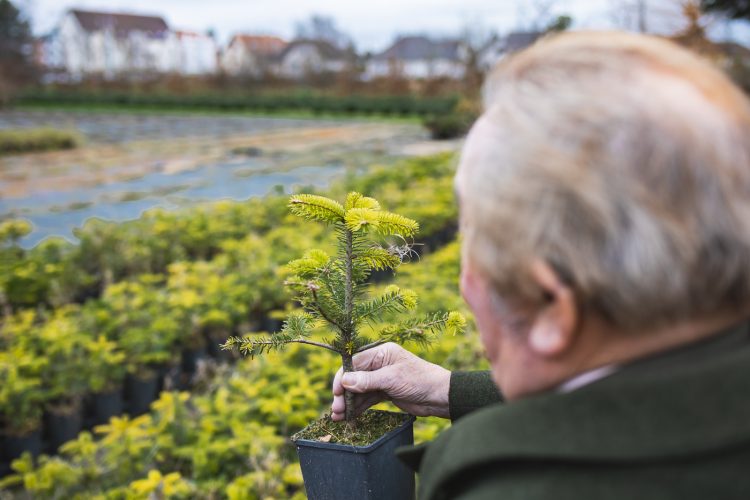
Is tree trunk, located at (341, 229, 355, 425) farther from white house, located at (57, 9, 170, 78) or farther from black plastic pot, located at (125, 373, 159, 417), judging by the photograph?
white house, located at (57, 9, 170, 78)

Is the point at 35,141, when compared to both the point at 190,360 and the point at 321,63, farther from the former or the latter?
the point at 321,63

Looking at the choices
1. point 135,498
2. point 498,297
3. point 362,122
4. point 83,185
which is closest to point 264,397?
point 135,498

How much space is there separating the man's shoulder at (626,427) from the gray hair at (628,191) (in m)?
0.06

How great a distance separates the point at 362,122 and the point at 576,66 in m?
24.5

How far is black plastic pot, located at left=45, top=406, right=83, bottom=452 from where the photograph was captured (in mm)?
3469

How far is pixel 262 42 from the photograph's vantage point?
56.6 meters

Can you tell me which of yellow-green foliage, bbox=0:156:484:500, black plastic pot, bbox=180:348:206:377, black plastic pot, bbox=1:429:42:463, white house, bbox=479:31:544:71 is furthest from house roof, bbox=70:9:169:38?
black plastic pot, bbox=1:429:42:463

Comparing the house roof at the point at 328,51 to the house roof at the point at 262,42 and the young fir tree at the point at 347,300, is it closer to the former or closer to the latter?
the house roof at the point at 262,42

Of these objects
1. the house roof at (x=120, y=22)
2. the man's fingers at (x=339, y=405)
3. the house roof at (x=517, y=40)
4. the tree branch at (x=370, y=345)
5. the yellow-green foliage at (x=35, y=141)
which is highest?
the house roof at (x=120, y=22)

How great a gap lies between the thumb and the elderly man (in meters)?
0.47

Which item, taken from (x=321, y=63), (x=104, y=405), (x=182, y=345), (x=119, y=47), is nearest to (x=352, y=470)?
(x=104, y=405)

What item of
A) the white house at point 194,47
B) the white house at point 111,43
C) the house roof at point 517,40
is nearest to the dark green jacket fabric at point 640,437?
the house roof at point 517,40

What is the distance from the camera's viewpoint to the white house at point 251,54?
37656 millimetres

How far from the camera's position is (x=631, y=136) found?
655 millimetres
